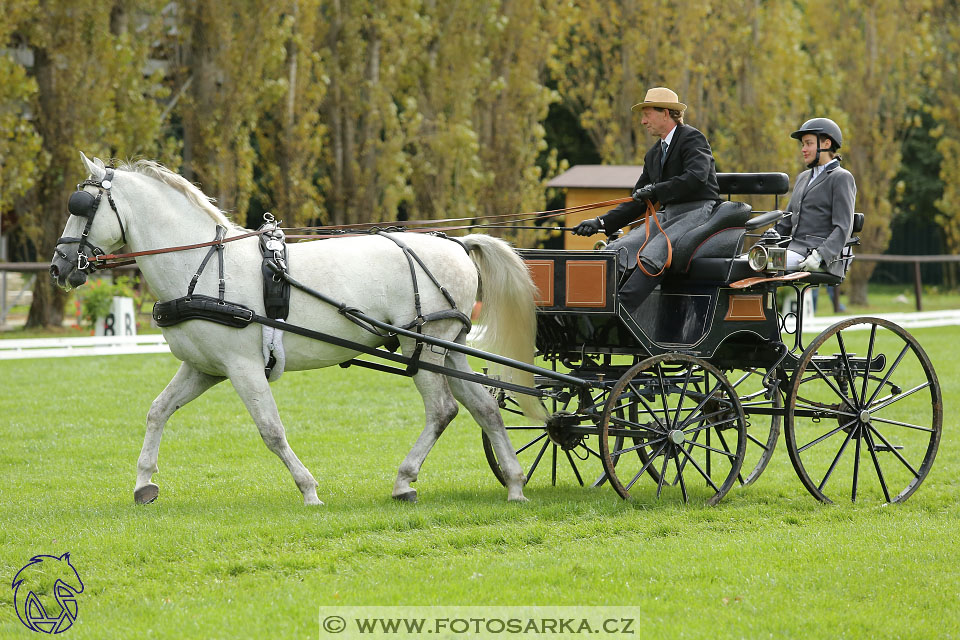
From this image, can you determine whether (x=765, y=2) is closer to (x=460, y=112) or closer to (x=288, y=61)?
(x=460, y=112)

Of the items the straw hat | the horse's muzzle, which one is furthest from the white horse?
the straw hat

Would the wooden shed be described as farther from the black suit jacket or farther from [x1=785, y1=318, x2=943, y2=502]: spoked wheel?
the black suit jacket

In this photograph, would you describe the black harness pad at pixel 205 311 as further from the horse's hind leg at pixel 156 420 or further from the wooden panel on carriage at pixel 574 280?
the wooden panel on carriage at pixel 574 280

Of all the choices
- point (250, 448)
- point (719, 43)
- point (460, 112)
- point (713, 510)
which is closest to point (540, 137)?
point (460, 112)

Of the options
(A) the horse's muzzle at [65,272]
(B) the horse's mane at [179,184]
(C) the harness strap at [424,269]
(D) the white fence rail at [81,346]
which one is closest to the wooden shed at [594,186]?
(D) the white fence rail at [81,346]

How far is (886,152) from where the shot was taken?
2591cm

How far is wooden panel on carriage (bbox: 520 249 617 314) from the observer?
251 inches

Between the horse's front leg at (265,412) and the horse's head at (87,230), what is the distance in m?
1.01

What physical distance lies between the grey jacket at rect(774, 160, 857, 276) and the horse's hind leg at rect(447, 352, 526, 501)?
2.06 metres

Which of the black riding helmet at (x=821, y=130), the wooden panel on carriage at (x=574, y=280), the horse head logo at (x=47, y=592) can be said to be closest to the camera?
the horse head logo at (x=47, y=592)

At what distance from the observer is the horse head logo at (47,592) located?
4.49 m

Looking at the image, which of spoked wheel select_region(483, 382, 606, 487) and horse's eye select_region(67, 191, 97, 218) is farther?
spoked wheel select_region(483, 382, 606, 487)

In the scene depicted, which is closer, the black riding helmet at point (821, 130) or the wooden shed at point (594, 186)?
the black riding helmet at point (821, 130)

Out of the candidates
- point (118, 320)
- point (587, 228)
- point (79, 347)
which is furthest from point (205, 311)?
point (118, 320)
